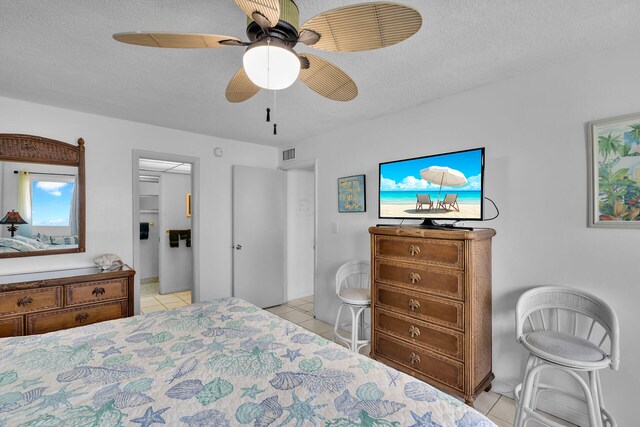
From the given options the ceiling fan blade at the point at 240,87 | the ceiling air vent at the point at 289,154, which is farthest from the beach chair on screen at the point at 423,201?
the ceiling air vent at the point at 289,154

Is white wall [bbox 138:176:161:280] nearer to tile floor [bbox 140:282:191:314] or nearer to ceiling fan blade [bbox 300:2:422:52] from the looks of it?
tile floor [bbox 140:282:191:314]

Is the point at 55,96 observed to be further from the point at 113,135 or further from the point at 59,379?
the point at 59,379

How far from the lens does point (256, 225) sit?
163 inches

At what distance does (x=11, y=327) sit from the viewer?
2314 mm

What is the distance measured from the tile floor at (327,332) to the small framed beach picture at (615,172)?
1.39m

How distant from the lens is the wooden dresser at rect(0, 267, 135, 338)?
7.62 feet

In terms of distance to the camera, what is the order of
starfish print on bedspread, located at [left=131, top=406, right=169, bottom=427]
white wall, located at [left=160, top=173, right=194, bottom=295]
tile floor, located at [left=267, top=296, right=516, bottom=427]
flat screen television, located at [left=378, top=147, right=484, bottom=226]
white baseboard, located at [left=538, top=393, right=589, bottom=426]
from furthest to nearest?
white wall, located at [left=160, top=173, right=194, bottom=295]
flat screen television, located at [left=378, top=147, right=484, bottom=226]
tile floor, located at [left=267, top=296, right=516, bottom=427]
white baseboard, located at [left=538, top=393, right=589, bottom=426]
starfish print on bedspread, located at [left=131, top=406, right=169, bottom=427]

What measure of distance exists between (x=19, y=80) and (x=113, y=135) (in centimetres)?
91

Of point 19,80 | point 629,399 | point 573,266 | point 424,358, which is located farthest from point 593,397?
point 19,80

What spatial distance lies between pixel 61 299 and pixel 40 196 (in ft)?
3.39

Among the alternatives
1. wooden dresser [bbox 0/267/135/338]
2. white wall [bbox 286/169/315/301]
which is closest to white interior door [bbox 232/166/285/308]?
white wall [bbox 286/169/315/301]

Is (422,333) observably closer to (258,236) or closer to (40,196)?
(258,236)

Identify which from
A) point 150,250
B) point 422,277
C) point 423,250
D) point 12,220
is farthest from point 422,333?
point 150,250

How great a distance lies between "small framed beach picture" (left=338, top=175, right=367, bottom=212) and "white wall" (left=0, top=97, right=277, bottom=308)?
154 cm
